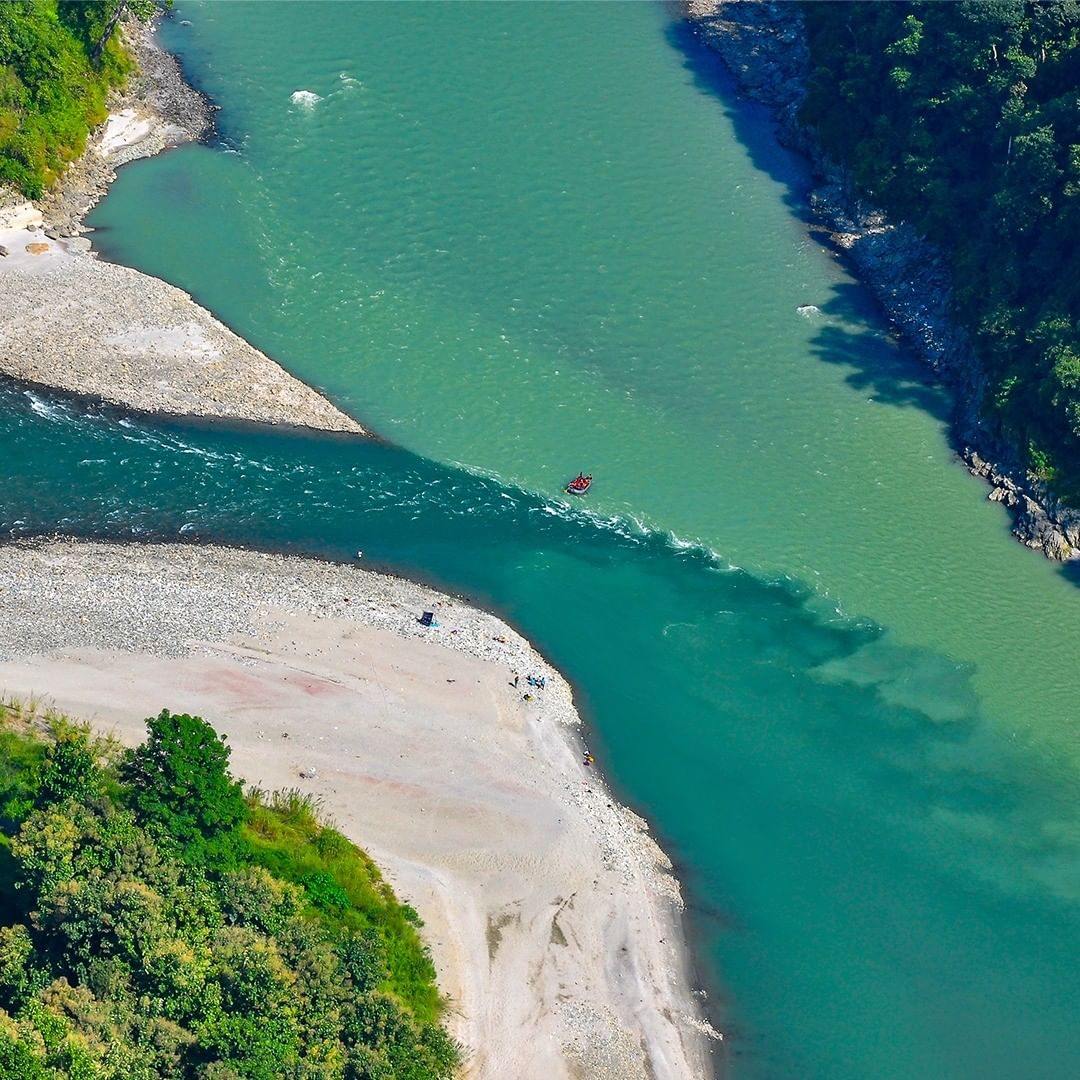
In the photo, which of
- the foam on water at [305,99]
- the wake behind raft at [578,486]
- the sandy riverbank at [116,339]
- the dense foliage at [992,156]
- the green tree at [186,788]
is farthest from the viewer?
the foam on water at [305,99]

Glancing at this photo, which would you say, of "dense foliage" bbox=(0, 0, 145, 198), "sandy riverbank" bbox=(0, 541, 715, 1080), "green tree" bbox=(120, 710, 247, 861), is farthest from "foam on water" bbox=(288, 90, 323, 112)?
"green tree" bbox=(120, 710, 247, 861)

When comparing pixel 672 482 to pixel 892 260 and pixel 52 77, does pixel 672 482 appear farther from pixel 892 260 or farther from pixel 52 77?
pixel 52 77

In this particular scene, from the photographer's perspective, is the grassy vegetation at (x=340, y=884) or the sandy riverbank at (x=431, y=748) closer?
the grassy vegetation at (x=340, y=884)

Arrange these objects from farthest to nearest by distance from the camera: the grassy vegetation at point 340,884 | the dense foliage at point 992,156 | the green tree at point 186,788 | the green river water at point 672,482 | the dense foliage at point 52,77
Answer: the dense foliage at point 52,77, the dense foliage at point 992,156, the green river water at point 672,482, the grassy vegetation at point 340,884, the green tree at point 186,788

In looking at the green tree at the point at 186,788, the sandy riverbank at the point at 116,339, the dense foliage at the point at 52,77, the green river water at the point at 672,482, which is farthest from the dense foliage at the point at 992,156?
the dense foliage at the point at 52,77

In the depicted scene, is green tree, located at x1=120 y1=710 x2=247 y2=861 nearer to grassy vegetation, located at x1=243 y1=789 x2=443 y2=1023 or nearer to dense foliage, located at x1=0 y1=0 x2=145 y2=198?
grassy vegetation, located at x1=243 y1=789 x2=443 y2=1023

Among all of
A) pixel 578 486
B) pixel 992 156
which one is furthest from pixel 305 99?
pixel 992 156

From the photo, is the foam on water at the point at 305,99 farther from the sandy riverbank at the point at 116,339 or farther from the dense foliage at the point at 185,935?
the dense foliage at the point at 185,935
